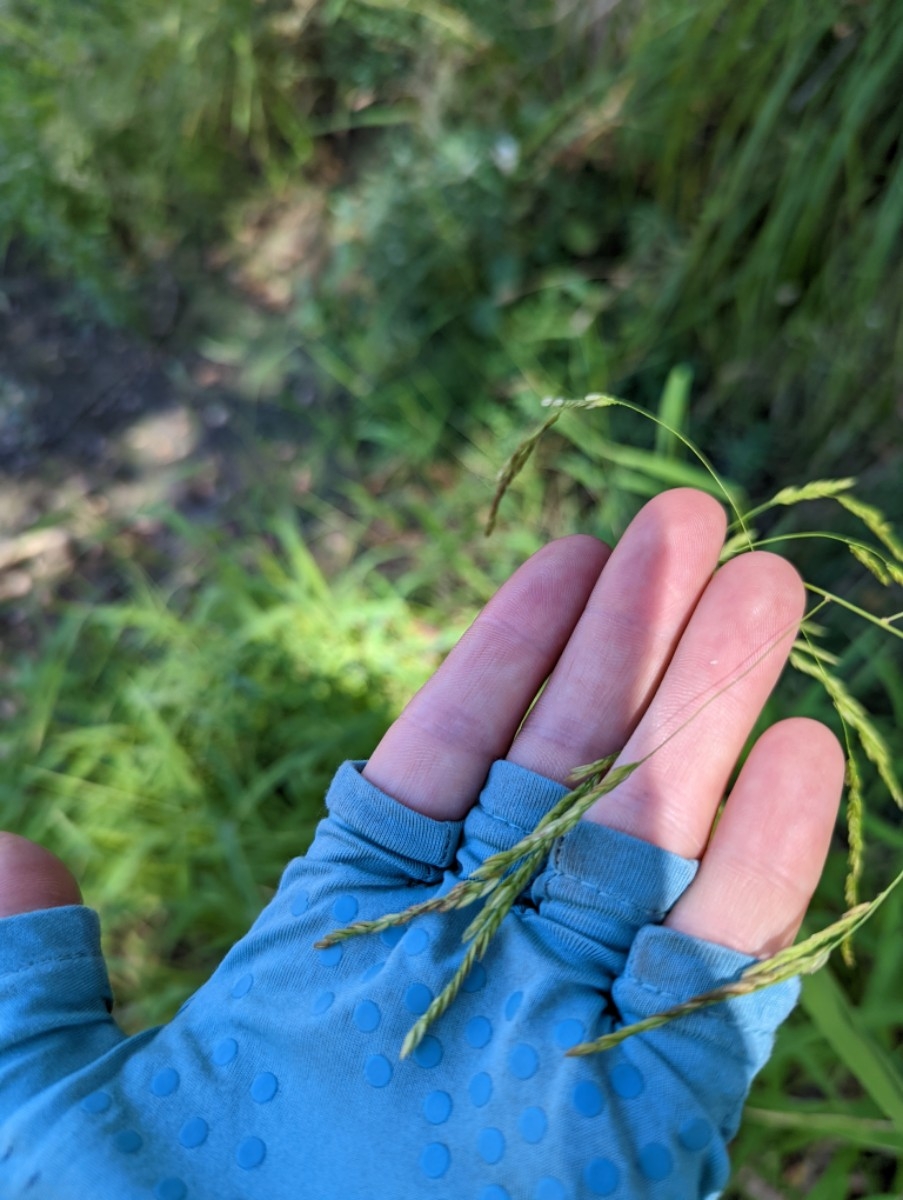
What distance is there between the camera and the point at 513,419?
97.7 inches

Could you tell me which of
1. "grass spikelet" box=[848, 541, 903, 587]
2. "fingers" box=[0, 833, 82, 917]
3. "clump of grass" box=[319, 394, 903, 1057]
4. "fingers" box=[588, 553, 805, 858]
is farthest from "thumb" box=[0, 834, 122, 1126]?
"grass spikelet" box=[848, 541, 903, 587]

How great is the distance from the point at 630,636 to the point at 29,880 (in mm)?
1093

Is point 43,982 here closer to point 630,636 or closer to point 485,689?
point 485,689

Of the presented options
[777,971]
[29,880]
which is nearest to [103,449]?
[29,880]

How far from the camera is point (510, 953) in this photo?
1238 mm

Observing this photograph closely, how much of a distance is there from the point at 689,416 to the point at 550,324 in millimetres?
535

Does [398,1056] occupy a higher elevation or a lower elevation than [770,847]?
lower

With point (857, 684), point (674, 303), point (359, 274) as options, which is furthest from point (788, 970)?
point (359, 274)

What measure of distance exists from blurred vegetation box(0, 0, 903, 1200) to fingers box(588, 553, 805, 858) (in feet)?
1.93

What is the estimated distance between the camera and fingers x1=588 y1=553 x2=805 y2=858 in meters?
1.29

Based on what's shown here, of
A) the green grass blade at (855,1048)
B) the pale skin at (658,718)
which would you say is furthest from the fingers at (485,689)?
the green grass blade at (855,1048)

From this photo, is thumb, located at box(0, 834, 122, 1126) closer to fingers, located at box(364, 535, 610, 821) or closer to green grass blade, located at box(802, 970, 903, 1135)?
fingers, located at box(364, 535, 610, 821)

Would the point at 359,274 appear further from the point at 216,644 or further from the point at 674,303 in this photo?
the point at 216,644

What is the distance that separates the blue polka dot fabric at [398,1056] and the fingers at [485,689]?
83 mm
